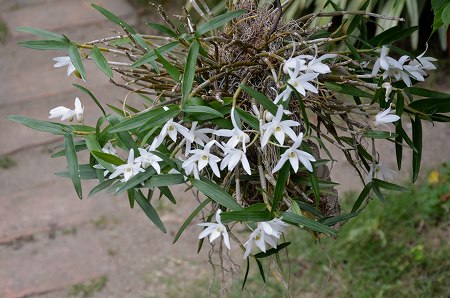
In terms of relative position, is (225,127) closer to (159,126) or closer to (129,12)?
(159,126)

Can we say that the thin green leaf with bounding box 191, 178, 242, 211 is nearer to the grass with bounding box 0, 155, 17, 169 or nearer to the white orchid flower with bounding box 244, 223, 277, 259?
the white orchid flower with bounding box 244, 223, 277, 259

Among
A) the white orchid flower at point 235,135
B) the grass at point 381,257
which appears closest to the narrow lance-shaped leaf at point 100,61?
the white orchid flower at point 235,135

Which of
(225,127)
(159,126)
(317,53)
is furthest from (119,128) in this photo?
(317,53)

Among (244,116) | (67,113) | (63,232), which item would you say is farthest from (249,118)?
(63,232)

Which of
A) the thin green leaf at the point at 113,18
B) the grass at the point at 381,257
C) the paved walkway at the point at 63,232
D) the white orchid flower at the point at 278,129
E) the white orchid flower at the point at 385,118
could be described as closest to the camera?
the white orchid flower at the point at 278,129

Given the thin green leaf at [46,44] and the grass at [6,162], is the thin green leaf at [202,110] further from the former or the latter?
the grass at [6,162]

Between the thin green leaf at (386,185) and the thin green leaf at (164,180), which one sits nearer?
the thin green leaf at (164,180)

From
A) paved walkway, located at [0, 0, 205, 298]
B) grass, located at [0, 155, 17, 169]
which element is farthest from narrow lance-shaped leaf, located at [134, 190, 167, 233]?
grass, located at [0, 155, 17, 169]
